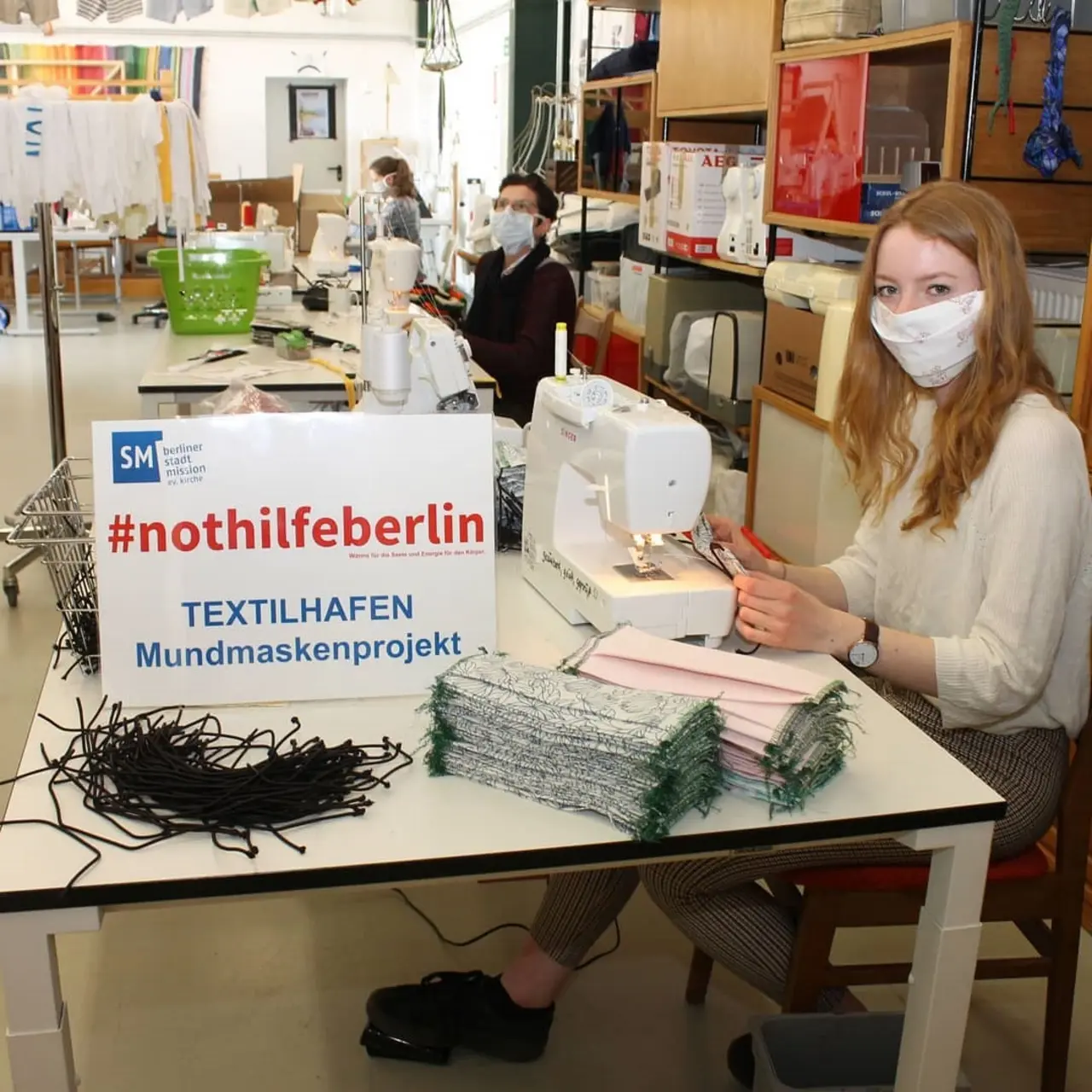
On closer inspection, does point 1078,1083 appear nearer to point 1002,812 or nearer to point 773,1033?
point 773,1033

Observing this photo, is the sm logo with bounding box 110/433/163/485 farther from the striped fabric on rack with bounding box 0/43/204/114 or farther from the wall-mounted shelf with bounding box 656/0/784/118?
the striped fabric on rack with bounding box 0/43/204/114

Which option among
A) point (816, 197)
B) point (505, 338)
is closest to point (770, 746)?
point (816, 197)

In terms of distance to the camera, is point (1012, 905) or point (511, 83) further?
point (511, 83)

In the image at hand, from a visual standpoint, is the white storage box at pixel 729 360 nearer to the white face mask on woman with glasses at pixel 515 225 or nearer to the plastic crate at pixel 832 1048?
the white face mask on woman with glasses at pixel 515 225

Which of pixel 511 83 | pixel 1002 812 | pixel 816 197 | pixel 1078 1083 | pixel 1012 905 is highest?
pixel 511 83

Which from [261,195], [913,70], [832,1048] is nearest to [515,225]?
[913,70]

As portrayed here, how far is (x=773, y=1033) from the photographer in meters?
1.71

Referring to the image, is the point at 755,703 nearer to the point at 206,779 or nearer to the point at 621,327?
the point at 206,779

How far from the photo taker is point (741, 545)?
6.19ft

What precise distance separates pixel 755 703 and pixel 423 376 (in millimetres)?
1066

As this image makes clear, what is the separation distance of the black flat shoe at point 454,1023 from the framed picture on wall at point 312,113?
1138cm

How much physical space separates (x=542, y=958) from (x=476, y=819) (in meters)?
0.74

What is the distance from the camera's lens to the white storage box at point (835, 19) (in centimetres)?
305

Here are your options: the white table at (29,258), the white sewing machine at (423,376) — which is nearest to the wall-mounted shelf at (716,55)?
the white sewing machine at (423,376)
